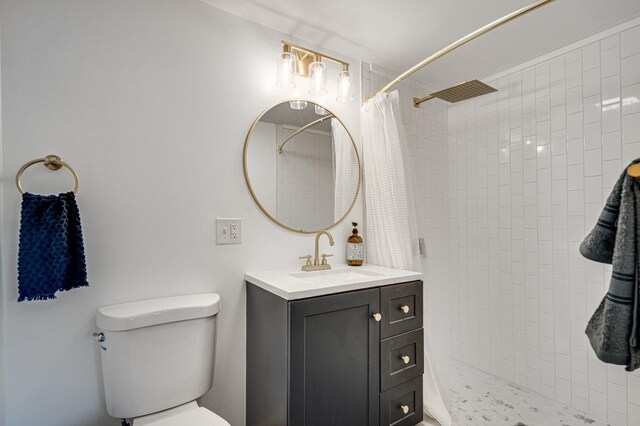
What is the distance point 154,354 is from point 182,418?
0.87 feet

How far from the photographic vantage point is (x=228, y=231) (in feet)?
5.32

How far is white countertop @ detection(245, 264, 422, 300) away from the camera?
1302 millimetres

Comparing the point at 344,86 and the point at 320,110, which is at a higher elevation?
the point at 344,86

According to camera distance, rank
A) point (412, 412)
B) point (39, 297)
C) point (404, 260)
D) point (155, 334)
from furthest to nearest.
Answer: point (404, 260) → point (412, 412) → point (155, 334) → point (39, 297)

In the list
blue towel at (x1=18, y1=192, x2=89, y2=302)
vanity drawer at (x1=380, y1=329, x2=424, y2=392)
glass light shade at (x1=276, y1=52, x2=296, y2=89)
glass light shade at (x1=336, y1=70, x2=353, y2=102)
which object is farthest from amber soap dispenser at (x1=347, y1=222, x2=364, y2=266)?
blue towel at (x1=18, y1=192, x2=89, y2=302)

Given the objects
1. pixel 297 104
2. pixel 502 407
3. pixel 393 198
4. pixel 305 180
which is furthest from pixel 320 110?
pixel 502 407

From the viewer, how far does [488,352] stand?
2.40 meters

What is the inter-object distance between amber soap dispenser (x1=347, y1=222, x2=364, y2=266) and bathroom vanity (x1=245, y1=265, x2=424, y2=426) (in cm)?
33

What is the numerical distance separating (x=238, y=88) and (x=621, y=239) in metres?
1.81

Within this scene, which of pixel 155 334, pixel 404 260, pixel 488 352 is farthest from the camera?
pixel 488 352

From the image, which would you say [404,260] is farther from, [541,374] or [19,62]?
[19,62]

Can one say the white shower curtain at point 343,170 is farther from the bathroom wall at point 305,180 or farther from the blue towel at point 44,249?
the blue towel at point 44,249

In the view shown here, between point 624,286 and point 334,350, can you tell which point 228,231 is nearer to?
point 334,350

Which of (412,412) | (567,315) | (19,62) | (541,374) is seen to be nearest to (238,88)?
(19,62)
